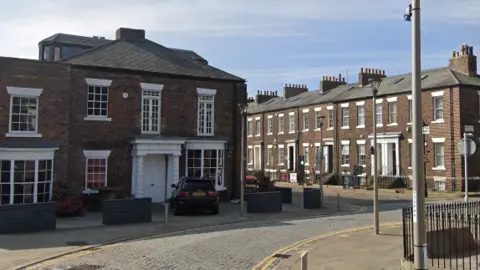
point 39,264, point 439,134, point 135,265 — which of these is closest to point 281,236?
point 135,265

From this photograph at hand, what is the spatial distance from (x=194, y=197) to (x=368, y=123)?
941 inches

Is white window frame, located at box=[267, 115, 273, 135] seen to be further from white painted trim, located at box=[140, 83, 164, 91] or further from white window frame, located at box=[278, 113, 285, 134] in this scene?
white painted trim, located at box=[140, 83, 164, 91]

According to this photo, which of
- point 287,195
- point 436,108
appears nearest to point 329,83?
point 436,108

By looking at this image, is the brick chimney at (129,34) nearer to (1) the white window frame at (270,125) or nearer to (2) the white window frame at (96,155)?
(2) the white window frame at (96,155)

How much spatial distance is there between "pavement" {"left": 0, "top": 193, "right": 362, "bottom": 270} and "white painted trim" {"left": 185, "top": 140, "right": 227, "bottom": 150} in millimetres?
4943

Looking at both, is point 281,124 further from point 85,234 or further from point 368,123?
point 85,234

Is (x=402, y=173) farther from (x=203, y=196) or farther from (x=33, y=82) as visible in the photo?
(x=33, y=82)

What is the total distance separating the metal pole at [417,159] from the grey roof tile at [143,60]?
63.7ft

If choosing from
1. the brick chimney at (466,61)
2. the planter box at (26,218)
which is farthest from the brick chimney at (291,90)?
the planter box at (26,218)

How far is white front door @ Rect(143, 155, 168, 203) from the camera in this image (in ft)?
83.7

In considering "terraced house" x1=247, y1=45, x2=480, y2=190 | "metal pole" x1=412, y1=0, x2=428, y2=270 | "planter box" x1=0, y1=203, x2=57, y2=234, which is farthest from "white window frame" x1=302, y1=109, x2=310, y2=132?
"metal pole" x1=412, y1=0, x2=428, y2=270

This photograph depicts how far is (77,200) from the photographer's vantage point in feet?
73.6

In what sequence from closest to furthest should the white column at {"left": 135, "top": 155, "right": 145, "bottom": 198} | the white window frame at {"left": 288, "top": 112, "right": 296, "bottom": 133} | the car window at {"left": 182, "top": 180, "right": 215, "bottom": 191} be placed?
1. the car window at {"left": 182, "top": 180, "right": 215, "bottom": 191}
2. the white column at {"left": 135, "top": 155, "right": 145, "bottom": 198}
3. the white window frame at {"left": 288, "top": 112, "right": 296, "bottom": 133}

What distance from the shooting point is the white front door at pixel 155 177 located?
2550 cm
